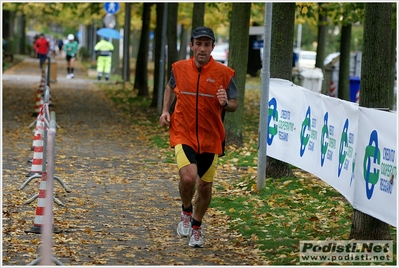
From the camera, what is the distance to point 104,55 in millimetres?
37312

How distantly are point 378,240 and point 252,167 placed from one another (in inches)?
249

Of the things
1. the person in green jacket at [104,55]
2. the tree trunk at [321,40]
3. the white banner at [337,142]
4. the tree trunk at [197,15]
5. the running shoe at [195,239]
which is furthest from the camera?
the person in green jacket at [104,55]

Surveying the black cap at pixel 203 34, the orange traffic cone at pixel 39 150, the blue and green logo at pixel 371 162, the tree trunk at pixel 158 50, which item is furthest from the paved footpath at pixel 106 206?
the tree trunk at pixel 158 50

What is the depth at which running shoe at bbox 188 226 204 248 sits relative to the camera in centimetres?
855

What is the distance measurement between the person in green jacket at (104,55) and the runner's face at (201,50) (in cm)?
2887

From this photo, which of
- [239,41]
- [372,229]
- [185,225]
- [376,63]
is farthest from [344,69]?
[372,229]

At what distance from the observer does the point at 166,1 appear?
2231 cm

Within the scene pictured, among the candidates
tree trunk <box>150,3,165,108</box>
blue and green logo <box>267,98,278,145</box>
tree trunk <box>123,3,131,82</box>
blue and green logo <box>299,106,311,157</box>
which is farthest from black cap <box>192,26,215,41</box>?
tree trunk <box>123,3,131,82</box>

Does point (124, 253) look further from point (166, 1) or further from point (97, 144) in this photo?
point (166, 1)

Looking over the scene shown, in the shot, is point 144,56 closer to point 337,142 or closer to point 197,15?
point 197,15

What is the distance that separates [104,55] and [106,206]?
88.6 feet

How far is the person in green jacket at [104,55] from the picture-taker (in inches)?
1460

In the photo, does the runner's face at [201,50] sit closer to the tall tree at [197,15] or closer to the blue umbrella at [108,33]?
the tall tree at [197,15]

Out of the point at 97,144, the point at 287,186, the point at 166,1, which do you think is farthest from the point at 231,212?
the point at 166,1
